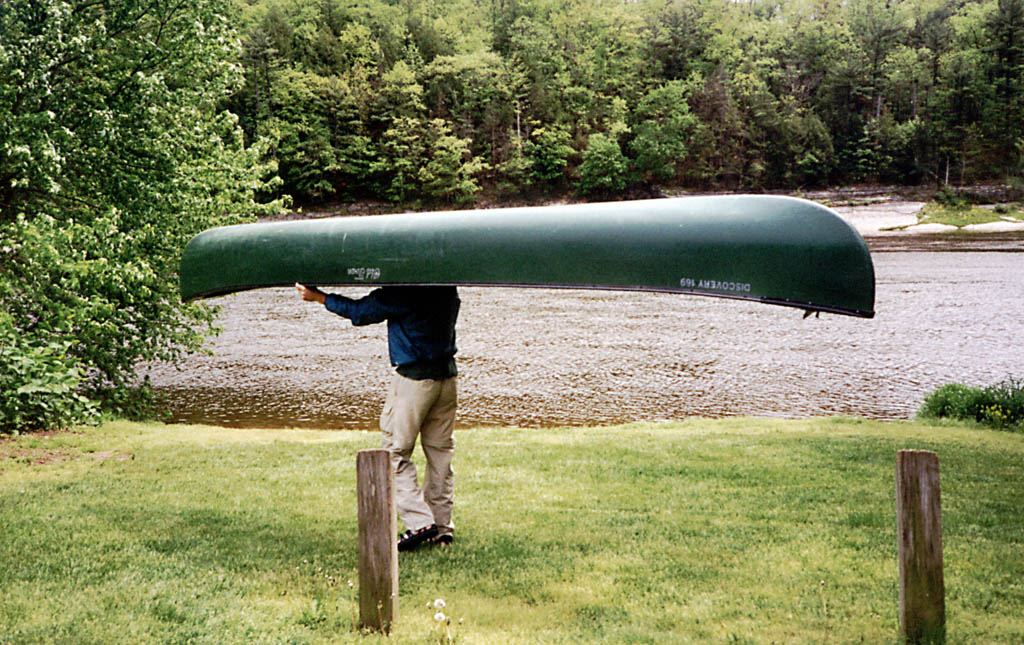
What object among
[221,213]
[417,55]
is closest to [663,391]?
[221,213]

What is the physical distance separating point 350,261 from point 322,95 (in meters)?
56.9

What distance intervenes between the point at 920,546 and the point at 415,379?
279 cm

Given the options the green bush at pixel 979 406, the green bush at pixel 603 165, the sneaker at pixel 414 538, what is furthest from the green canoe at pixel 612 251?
the green bush at pixel 603 165

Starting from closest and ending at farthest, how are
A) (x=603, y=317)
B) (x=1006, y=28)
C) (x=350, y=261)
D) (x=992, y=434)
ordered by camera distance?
(x=350, y=261)
(x=992, y=434)
(x=603, y=317)
(x=1006, y=28)

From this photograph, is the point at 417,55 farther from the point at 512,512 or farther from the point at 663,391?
the point at 512,512

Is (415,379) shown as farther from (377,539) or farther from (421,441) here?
(377,539)

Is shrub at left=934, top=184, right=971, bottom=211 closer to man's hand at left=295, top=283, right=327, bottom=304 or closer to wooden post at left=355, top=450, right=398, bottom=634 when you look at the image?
man's hand at left=295, top=283, right=327, bottom=304

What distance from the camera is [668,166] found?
57.4 metres

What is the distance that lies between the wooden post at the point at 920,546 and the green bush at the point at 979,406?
7982mm

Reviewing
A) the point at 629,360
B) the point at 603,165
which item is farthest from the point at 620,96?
the point at 629,360

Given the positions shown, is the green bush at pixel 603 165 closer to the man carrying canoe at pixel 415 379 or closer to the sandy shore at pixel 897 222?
the sandy shore at pixel 897 222

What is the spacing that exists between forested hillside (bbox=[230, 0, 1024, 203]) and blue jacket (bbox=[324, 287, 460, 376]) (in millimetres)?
49427

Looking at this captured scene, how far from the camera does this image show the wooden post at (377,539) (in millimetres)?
3596

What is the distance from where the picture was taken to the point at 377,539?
3613mm
